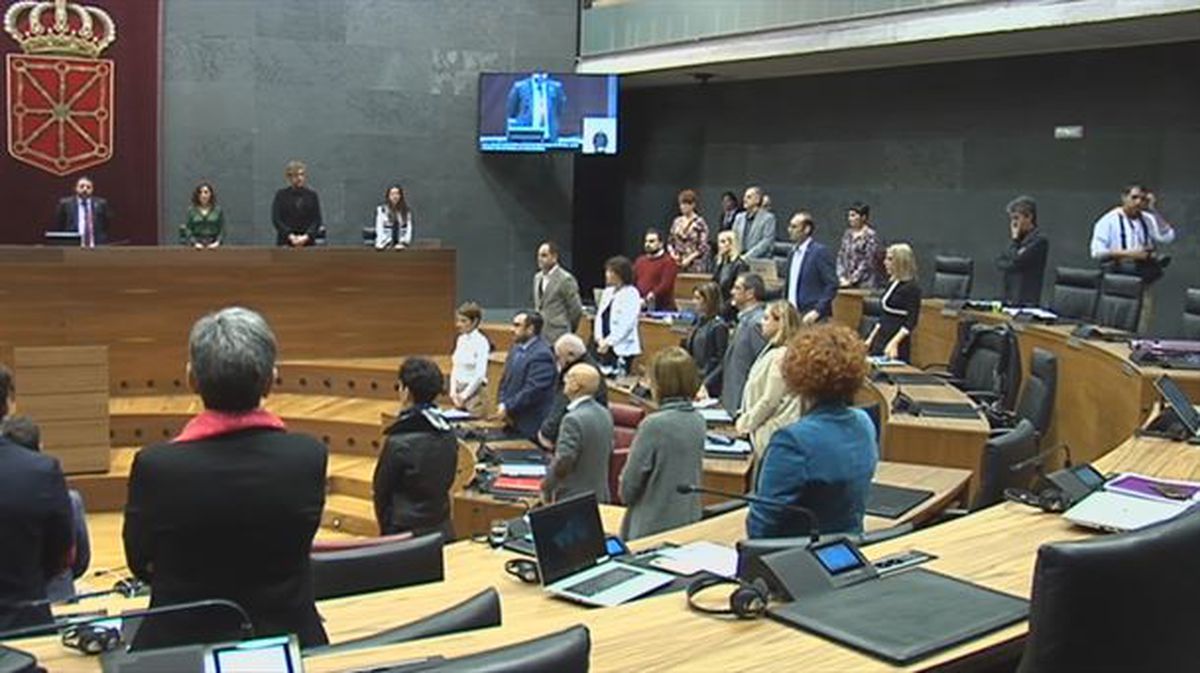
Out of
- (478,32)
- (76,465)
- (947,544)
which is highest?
(478,32)

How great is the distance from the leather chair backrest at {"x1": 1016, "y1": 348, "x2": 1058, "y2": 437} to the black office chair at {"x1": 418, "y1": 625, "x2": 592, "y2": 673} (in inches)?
172

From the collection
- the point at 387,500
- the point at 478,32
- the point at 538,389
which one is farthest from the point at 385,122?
the point at 387,500

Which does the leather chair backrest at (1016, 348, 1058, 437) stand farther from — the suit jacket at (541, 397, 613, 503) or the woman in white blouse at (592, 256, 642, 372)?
the woman in white blouse at (592, 256, 642, 372)

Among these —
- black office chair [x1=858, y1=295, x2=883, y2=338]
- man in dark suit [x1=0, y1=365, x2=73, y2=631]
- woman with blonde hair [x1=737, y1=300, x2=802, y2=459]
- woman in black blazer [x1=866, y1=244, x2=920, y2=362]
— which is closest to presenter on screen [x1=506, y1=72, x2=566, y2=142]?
black office chair [x1=858, y1=295, x2=883, y2=338]

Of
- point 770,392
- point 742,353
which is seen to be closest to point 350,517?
point 742,353

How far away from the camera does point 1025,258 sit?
26.5ft

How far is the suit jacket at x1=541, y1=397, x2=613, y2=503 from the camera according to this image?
15.3ft

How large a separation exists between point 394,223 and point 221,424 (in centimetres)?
922

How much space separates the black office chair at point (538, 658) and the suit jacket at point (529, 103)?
37.0 feet

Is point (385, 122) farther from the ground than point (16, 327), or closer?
farther from the ground

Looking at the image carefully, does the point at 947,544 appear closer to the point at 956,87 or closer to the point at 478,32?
the point at 956,87

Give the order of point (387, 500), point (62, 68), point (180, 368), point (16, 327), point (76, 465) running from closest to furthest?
point (387, 500)
point (76, 465)
point (16, 327)
point (180, 368)
point (62, 68)

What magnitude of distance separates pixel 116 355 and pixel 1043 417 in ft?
21.3

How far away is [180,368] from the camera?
908cm
